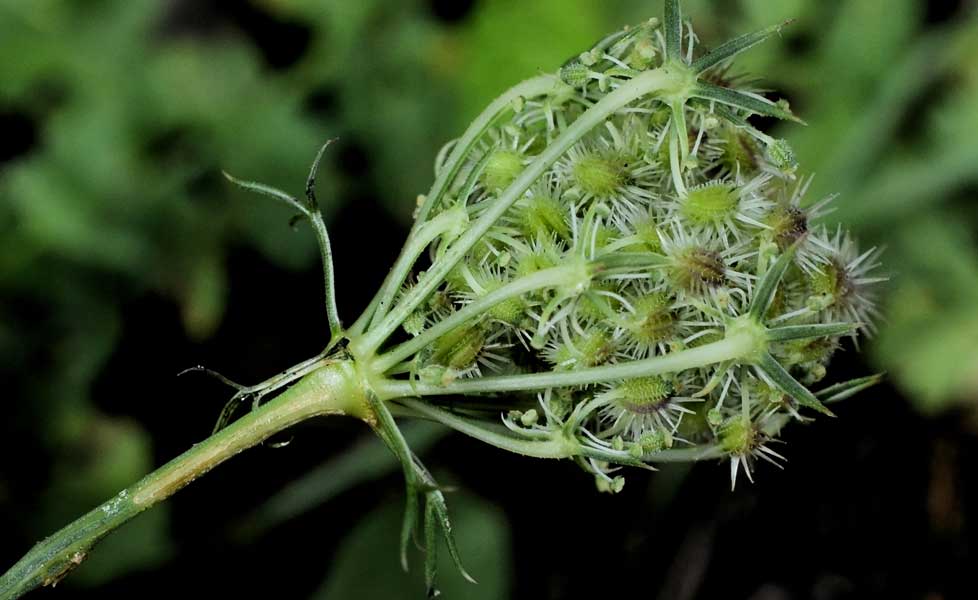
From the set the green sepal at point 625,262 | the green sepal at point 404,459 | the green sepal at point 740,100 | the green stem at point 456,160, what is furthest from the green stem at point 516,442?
the green sepal at point 740,100

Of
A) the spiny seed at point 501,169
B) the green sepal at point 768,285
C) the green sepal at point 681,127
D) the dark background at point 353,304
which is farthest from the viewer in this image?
the dark background at point 353,304

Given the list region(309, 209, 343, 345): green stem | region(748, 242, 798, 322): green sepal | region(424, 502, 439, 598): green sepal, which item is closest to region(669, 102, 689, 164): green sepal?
region(748, 242, 798, 322): green sepal

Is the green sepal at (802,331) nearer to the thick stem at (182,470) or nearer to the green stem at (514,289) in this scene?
the green stem at (514,289)

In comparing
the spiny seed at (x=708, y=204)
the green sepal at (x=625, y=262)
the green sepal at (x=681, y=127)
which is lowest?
the green sepal at (x=625, y=262)

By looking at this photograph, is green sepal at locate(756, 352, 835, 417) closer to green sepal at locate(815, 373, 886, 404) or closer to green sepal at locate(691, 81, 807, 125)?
green sepal at locate(815, 373, 886, 404)

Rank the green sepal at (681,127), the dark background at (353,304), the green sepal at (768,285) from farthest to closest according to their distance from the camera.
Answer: the dark background at (353,304)
the green sepal at (681,127)
the green sepal at (768,285)

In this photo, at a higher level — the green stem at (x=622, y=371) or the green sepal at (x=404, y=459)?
the green stem at (x=622, y=371)

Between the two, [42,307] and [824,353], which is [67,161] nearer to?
[42,307]
